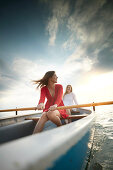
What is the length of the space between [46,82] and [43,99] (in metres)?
0.41

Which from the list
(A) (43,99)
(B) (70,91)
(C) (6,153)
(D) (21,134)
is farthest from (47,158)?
(B) (70,91)

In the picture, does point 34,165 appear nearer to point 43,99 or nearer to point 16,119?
point 43,99

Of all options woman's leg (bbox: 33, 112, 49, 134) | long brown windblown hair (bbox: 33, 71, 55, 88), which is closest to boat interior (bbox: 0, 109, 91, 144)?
woman's leg (bbox: 33, 112, 49, 134)

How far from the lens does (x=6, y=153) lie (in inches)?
13.0

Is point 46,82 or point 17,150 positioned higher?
point 46,82

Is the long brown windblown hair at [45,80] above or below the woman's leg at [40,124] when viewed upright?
above

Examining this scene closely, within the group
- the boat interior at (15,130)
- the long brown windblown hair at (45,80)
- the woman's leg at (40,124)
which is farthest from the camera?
the long brown windblown hair at (45,80)

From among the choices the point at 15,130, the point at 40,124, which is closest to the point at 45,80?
the point at 40,124

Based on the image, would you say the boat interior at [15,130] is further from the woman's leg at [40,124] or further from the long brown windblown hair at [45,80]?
the long brown windblown hair at [45,80]

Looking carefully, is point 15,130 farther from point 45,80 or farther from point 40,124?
point 45,80

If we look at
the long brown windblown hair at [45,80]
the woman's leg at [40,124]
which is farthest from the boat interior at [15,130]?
the long brown windblown hair at [45,80]

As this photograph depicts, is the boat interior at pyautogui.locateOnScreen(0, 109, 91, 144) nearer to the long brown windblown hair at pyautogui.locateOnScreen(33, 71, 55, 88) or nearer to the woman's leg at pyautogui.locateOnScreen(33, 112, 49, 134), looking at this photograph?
the woman's leg at pyautogui.locateOnScreen(33, 112, 49, 134)

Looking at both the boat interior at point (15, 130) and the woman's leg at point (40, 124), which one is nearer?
the woman's leg at point (40, 124)

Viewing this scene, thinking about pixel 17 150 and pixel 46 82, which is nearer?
pixel 17 150
